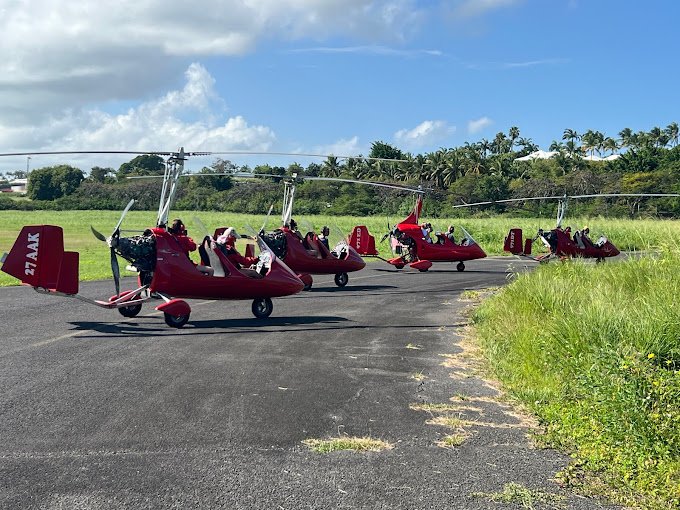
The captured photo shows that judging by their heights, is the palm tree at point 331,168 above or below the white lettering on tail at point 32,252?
above

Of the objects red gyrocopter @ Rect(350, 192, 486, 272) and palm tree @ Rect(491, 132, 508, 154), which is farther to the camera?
palm tree @ Rect(491, 132, 508, 154)

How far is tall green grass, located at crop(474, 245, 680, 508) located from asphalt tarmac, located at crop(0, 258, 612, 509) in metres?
0.38

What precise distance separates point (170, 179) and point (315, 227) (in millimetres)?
24114

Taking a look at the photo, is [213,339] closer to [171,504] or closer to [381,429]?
[381,429]

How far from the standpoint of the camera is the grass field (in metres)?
18.2

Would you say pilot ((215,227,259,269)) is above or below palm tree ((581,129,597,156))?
below

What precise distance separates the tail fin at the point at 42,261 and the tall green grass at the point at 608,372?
24.0ft

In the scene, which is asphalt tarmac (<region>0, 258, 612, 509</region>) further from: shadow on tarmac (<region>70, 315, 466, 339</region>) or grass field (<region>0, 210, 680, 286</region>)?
grass field (<region>0, 210, 680, 286</region>)

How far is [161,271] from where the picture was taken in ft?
43.2

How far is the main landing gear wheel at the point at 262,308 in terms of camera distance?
14.4 meters

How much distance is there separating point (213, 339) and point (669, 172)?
6988cm

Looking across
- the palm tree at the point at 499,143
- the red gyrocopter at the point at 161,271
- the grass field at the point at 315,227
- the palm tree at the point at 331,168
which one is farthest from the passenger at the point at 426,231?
the palm tree at the point at 499,143

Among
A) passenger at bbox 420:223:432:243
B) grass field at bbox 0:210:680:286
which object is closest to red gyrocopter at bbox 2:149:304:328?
grass field at bbox 0:210:680:286

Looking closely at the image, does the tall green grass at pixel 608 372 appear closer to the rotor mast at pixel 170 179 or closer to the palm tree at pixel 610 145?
the rotor mast at pixel 170 179
